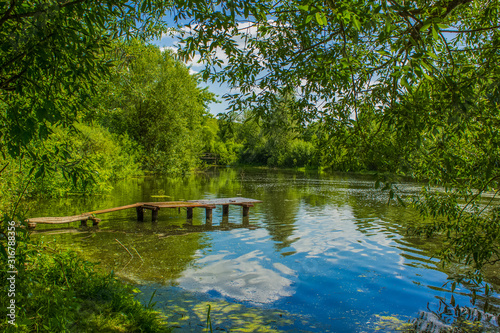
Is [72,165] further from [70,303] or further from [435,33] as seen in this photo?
[435,33]

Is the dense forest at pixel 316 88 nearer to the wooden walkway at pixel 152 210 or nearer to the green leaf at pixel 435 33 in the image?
the green leaf at pixel 435 33

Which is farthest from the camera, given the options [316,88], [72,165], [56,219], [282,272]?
[56,219]

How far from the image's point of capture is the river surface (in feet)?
20.4

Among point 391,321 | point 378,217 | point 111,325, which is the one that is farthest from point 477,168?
point 378,217

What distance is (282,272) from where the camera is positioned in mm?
8750

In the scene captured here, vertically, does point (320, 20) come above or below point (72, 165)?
above

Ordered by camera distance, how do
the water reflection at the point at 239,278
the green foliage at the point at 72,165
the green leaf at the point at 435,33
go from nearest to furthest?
the green leaf at the point at 435,33 < the green foliage at the point at 72,165 < the water reflection at the point at 239,278

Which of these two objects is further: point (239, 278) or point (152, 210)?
point (152, 210)

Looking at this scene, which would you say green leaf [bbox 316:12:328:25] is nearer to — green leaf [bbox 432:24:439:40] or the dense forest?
the dense forest

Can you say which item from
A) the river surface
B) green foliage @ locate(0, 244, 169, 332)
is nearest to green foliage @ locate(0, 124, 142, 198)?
green foliage @ locate(0, 244, 169, 332)

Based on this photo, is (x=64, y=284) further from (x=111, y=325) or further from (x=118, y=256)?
(x=118, y=256)

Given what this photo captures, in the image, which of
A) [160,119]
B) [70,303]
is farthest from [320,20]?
[160,119]

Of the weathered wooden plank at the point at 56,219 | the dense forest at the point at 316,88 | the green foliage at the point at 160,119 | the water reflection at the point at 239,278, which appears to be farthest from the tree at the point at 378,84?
the green foliage at the point at 160,119

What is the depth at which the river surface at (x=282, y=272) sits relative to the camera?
6.23m
